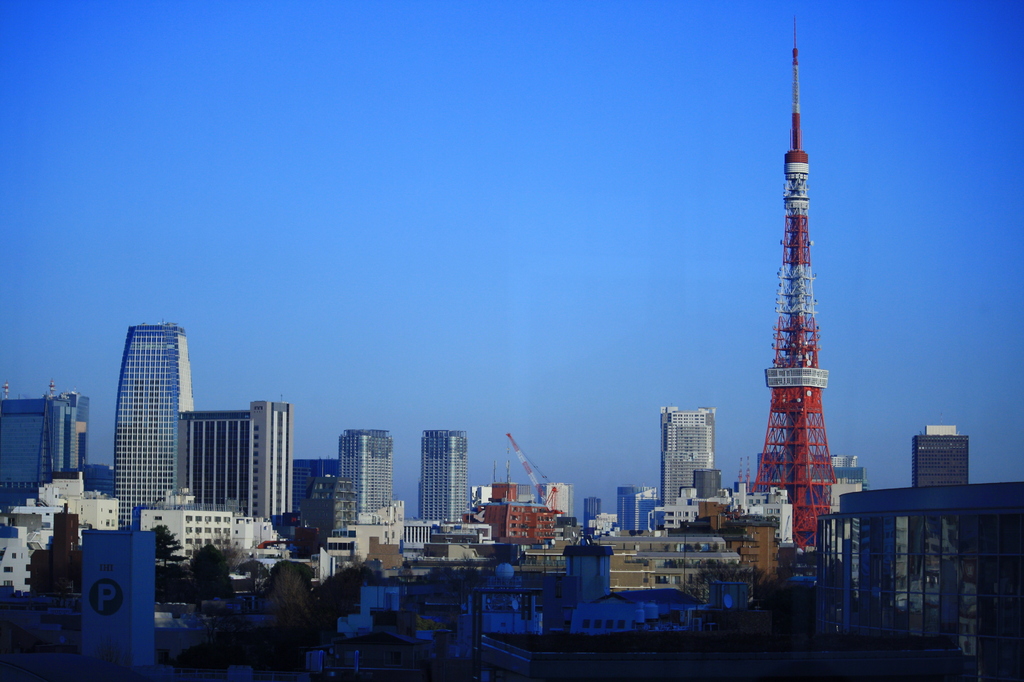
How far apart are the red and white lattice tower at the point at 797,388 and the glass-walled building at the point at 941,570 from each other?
23662 mm

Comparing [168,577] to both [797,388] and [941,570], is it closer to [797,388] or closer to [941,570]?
[941,570]

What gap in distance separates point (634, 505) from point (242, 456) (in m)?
15.1

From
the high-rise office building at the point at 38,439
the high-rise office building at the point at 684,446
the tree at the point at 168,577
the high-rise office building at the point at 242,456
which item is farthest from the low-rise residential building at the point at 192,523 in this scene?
the high-rise office building at the point at 684,446

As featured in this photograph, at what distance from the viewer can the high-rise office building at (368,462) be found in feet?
214

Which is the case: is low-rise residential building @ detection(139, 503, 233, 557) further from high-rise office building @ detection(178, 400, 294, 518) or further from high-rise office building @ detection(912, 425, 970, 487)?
high-rise office building @ detection(178, 400, 294, 518)

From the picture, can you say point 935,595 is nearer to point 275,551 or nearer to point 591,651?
point 591,651

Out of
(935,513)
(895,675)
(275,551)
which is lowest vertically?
(275,551)

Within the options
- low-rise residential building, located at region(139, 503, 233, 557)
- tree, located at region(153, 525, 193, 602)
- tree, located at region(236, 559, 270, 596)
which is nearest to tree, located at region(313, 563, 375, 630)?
tree, located at region(153, 525, 193, 602)

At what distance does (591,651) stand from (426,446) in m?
54.0

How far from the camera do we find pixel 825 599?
358 inches

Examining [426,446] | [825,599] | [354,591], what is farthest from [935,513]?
[426,446]

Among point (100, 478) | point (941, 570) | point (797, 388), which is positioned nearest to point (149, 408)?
point (100, 478)

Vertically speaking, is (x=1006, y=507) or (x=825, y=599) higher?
(x=1006, y=507)

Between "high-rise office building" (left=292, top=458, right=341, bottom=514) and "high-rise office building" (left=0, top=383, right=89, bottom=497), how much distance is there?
462 inches
